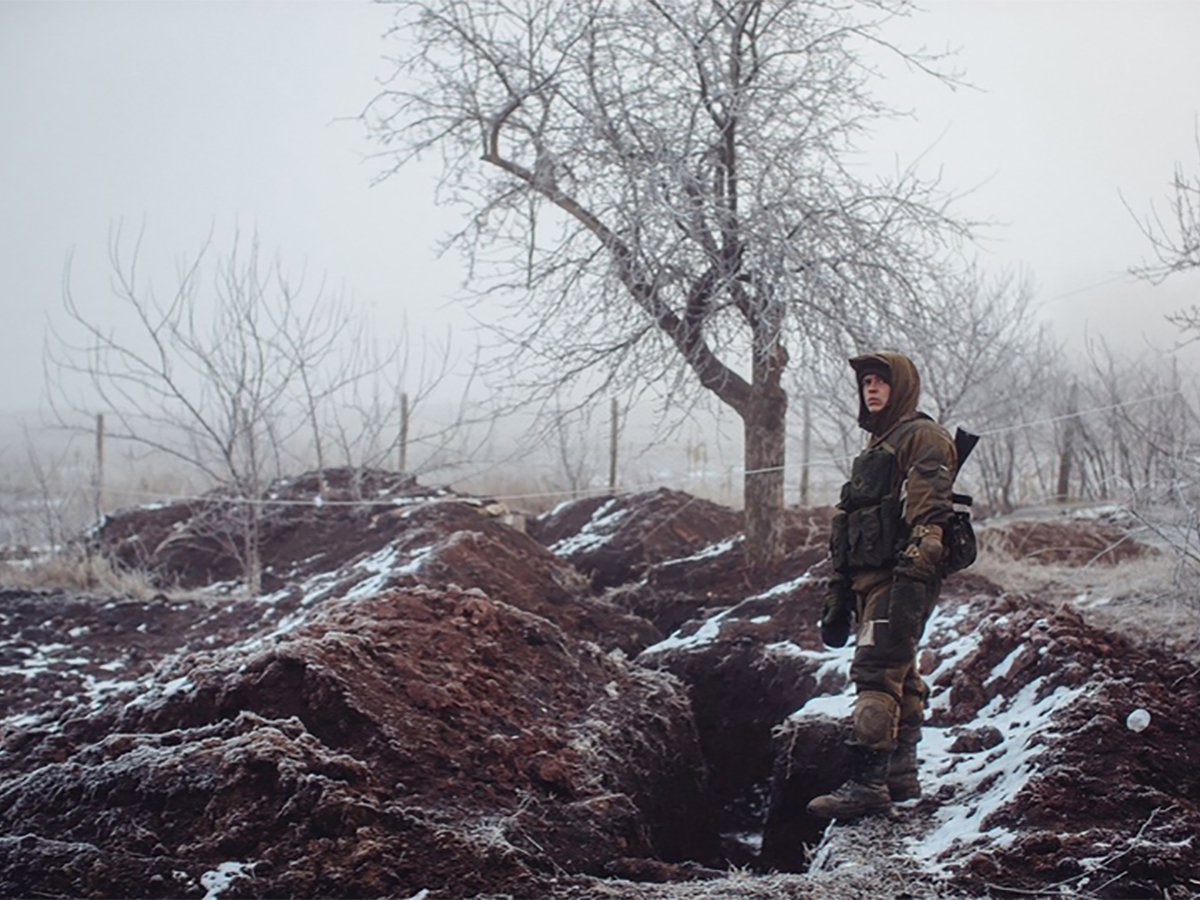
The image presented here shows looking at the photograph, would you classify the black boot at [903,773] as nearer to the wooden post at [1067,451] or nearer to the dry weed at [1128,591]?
the dry weed at [1128,591]

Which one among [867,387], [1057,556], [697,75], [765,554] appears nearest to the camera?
[867,387]

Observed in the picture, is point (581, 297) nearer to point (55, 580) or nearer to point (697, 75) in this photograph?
point (697, 75)

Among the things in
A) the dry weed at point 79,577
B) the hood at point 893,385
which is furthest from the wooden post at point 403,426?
the hood at point 893,385

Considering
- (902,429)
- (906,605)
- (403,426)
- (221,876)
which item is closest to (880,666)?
(906,605)

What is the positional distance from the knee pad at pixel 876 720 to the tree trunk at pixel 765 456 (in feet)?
13.5

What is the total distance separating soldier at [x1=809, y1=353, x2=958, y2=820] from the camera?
3957 millimetres

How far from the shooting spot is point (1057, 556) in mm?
10586

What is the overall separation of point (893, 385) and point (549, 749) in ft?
6.99

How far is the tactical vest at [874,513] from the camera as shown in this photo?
4.11m

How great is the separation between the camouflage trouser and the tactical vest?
11 centimetres

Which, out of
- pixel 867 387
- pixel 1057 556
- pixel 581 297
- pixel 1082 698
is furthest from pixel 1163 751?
pixel 1057 556

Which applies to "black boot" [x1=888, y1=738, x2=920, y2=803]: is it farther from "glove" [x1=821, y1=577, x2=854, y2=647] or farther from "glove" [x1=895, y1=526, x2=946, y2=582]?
"glove" [x1=895, y1=526, x2=946, y2=582]

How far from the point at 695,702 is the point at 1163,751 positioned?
2984mm

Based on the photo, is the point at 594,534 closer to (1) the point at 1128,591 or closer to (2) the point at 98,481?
(1) the point at 1128,591
